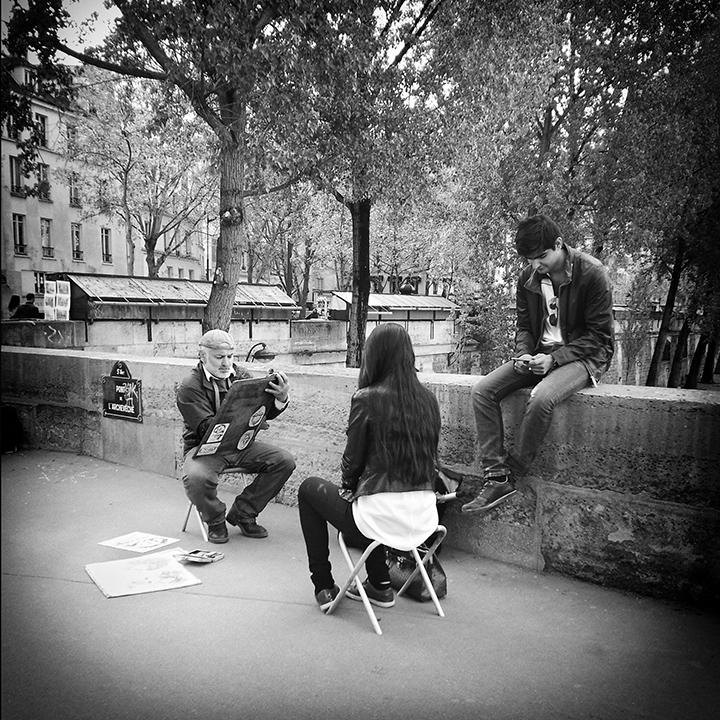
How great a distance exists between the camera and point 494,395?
156 inches

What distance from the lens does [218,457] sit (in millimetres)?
4559

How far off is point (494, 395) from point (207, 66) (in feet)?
21.7

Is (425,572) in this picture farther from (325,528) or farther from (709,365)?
(709,365)

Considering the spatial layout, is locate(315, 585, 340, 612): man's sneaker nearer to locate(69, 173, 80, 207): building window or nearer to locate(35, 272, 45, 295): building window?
locate(35, 272, 45, 295): building window

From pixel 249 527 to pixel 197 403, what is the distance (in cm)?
95

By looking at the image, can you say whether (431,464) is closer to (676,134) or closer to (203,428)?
(203,428)

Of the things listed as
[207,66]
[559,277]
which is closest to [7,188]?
[559,277]

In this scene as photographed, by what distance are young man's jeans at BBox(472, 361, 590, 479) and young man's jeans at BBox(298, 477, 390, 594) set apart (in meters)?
0.96

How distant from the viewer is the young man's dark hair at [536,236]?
3.66m


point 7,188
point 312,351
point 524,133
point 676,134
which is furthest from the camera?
point 312,351

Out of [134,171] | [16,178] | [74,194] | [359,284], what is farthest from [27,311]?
[16,178]

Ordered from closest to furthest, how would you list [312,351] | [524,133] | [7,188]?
1. [7,188]
2. [524,133]
3. [312,351]

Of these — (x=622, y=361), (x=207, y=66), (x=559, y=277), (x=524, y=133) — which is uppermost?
(x=524, y=133)

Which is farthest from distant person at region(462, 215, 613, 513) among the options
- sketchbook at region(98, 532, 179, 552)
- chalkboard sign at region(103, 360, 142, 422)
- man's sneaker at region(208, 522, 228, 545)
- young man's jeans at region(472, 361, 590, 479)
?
chalkboard sign at region(103, 360, 142, 422)
